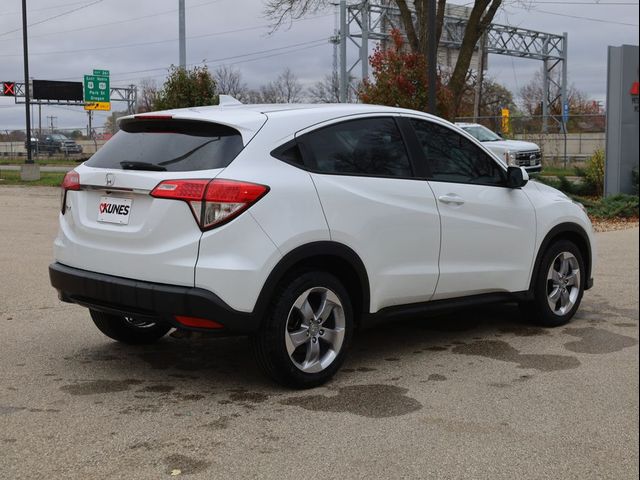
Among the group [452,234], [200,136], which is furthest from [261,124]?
[452,234]

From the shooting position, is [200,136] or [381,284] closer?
[200,136]

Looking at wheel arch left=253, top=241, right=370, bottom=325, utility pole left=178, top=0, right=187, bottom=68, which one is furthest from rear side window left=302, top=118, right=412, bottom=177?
utility pole left=178, top=0, right=187, bottom=68

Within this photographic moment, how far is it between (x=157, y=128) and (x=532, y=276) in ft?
10.3

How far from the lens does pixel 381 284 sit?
5156 mm

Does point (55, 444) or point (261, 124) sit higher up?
point (261, 124)

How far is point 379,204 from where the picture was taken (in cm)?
514

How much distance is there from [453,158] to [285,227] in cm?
182

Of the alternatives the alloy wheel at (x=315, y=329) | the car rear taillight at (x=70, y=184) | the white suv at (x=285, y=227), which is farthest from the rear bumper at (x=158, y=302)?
the car rear taillight at (x=70, y=184)

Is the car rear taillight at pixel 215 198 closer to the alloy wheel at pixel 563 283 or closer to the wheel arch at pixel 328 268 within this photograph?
the wheel arch at pixel 328 268

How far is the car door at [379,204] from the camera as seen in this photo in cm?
494

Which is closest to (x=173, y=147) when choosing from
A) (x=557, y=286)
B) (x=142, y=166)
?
(x=142, y=166)

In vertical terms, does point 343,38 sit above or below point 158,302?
above

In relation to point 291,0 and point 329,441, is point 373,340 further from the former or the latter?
point 291,0

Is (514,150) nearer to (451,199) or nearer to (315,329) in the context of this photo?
(451,199)
